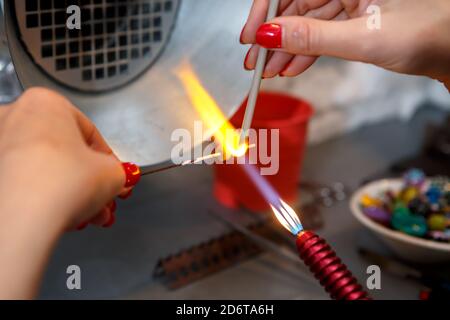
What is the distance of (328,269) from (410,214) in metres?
0.33

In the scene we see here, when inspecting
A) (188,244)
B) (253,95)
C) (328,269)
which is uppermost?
(253,95)

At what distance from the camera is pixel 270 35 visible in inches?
22.2

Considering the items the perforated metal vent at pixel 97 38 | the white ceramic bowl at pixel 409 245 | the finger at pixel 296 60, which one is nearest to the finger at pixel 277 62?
the finger at pixel 296 60

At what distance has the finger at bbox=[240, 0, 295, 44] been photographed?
2.00 feet

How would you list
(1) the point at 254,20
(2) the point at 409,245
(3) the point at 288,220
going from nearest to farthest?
(3) the point at 288,220 < (1) the point at 254,20 < (2) the point at 409,245

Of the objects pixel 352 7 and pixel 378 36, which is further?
pixel 352 7

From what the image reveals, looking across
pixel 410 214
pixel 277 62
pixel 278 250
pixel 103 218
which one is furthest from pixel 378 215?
pixel 103 218

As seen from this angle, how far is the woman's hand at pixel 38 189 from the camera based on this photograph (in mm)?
381

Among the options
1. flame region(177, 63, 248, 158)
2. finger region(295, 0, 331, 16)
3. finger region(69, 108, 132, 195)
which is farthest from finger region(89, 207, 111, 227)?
finger region(295, 0, 331, 16)

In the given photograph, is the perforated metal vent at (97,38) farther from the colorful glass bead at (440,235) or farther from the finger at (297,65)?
the colorful glass bead at (440,235)

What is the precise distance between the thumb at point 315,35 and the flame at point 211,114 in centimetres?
9

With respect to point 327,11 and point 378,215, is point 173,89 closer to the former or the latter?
point 327,11

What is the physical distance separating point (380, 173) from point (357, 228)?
179mm

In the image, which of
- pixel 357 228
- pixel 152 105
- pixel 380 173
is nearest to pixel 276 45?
pixel 152 105
